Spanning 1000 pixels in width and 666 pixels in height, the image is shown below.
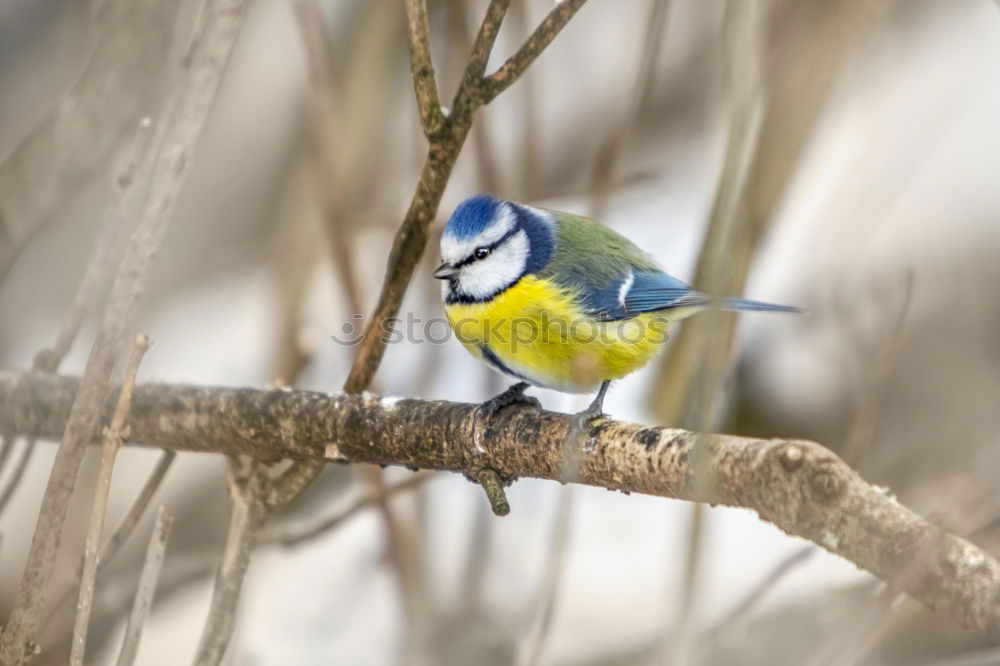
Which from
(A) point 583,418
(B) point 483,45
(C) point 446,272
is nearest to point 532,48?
(B) point 483,45

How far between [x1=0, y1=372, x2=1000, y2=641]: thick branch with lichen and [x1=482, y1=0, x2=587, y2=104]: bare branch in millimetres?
452

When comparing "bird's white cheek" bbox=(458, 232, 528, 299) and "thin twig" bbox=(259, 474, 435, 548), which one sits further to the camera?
"bird's white cheek" bbox=(458, 232, 528, 299)

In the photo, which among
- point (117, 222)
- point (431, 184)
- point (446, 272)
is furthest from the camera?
point (446, 272)

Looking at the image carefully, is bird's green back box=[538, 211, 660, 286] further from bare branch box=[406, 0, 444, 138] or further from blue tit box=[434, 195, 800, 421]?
bare branch box=[406, 0, 444, 138]

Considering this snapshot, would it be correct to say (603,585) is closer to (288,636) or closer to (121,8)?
(288,636)

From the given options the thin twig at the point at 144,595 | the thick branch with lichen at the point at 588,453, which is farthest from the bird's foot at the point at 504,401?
the thin twig at the point at 144,595

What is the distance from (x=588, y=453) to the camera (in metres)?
1.26

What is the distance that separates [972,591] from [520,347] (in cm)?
101

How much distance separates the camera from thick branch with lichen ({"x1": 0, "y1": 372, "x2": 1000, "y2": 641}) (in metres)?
0.79

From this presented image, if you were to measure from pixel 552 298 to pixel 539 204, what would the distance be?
1.06m

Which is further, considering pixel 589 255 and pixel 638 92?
pixel 589 255

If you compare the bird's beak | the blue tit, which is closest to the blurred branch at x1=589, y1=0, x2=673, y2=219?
the blue tit

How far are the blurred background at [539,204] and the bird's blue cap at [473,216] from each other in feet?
0.73

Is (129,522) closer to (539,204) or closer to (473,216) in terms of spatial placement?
(473,216)
